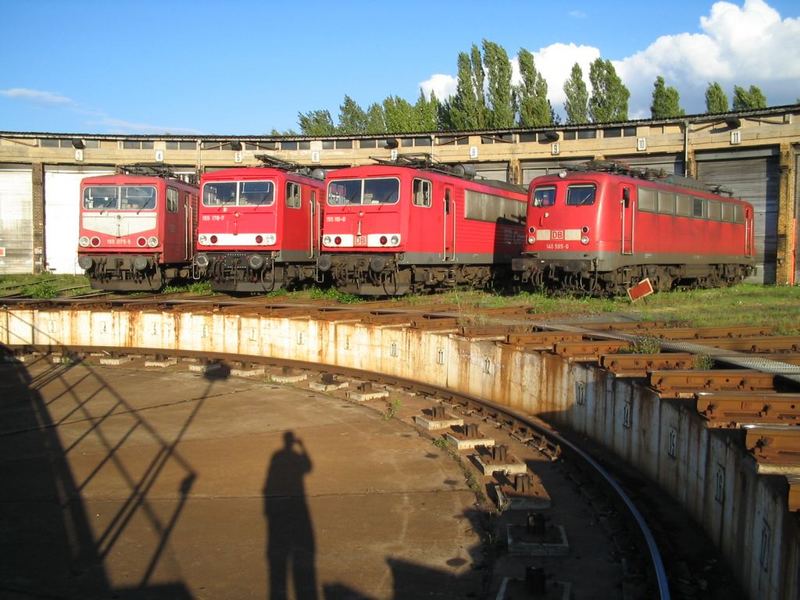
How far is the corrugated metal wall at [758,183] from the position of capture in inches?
1164

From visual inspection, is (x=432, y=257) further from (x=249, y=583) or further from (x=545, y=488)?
(x=249, y=583)

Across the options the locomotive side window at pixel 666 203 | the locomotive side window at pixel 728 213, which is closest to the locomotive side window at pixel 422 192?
the locomotive side window at pixel 666 203

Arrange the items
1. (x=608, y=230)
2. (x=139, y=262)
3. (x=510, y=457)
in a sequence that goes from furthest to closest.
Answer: (x=139, y=262) < (x=608, y=230) < (x=510, y=457)

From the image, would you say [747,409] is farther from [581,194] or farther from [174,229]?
[174,229]

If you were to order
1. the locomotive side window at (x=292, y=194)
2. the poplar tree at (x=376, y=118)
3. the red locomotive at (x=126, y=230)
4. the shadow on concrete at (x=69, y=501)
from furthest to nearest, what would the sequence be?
the poplar tree at (x=376, y=118) → the red locomotive at (x=126, y=230) → the locomotive side window at (x=292, y=194) → the shadow on concrete at (x=69, y=501)

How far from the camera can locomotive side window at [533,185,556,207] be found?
20.0 meters

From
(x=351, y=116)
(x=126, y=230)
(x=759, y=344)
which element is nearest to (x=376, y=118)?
(x=351, y=116)

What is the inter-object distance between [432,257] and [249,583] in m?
14.5

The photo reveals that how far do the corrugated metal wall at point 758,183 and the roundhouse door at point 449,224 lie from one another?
14.6 m

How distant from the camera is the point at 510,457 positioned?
912 cm

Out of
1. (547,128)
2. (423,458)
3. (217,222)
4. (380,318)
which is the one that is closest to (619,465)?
(423,458)

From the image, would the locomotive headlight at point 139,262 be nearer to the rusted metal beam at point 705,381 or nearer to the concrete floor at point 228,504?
the concrete floor at point 228,504

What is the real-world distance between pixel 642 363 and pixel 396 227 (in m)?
9.87

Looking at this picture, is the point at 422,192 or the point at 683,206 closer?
the point at 422,192
